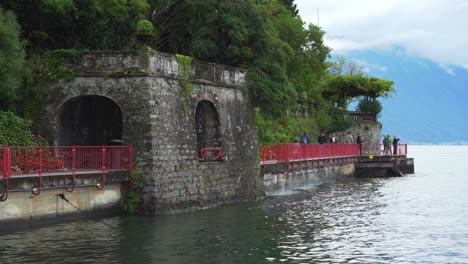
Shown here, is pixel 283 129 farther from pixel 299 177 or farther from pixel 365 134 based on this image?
pixel 365 134

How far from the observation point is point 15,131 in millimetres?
23766

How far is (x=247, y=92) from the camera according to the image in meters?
31.9

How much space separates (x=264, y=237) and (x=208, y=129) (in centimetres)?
1044

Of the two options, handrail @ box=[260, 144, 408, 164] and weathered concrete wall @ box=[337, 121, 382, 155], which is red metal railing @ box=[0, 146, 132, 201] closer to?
handrail @ box=[260, 144, 408, 164]

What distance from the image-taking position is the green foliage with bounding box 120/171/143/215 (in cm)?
2431

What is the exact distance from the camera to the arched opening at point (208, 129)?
29.3m

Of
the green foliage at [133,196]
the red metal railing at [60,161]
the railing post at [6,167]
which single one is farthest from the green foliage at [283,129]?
the railing post at [6,167]

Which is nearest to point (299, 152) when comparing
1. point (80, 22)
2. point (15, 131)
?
point (80, 22)

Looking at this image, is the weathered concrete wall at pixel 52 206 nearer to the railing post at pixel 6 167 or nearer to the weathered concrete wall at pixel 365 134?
the railing post at pixel 6 167

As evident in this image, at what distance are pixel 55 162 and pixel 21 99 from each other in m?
4.54

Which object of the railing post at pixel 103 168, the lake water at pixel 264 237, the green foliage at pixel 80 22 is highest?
the green foliage at pixel 80 22

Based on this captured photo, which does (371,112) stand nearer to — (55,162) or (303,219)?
(303,219)

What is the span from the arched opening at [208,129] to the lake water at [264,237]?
2.79 metres

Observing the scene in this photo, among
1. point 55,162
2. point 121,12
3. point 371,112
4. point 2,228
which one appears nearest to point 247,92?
point 121,12
